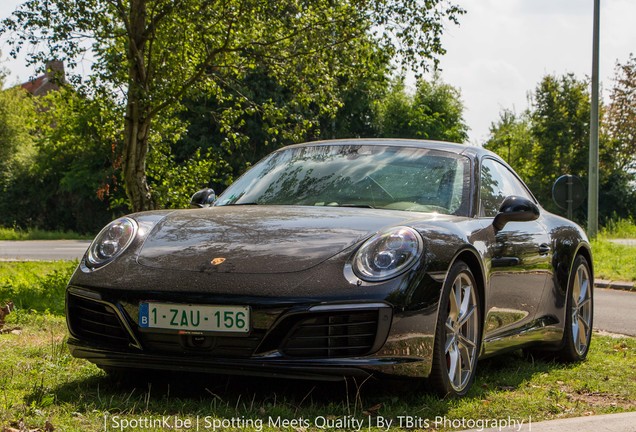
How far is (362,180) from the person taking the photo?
6.01 meters

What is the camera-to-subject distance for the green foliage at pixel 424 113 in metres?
57.6

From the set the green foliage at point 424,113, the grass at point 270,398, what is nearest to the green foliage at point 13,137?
the green foliage at point 424,113

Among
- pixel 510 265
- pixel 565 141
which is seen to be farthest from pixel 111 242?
pixel 565 141

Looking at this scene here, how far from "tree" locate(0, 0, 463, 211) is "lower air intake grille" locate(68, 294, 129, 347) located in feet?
28.2

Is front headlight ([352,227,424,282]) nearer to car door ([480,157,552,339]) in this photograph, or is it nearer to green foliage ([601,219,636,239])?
car door ([480,157,552,339])

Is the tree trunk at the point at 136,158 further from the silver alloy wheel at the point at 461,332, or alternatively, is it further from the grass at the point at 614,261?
the silver alloy wheel at the point at 461,332

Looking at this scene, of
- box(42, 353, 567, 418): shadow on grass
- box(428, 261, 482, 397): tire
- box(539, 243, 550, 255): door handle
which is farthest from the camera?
box(539, 243, 550, 255): door handle

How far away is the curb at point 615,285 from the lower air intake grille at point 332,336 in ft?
40.3

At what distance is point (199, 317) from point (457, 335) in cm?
137

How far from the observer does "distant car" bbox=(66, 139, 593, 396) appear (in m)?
4.73

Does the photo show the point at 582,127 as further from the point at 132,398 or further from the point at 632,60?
the point at 132,398

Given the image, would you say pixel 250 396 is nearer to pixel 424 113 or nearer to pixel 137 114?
pixel 137 114

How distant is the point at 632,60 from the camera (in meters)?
52.8

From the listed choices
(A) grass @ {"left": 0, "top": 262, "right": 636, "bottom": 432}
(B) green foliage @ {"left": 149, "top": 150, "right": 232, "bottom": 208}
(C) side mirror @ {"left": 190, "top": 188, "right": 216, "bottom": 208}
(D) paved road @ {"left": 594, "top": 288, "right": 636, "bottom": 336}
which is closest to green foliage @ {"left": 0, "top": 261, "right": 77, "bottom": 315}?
(B) green foliage @ {"left": 149, "top": 150, "right": 232, "bottom": 208}
